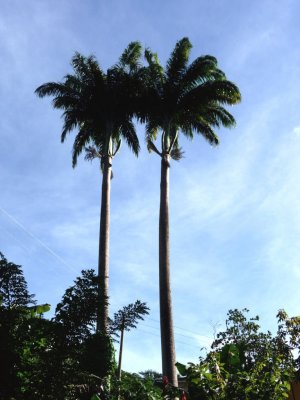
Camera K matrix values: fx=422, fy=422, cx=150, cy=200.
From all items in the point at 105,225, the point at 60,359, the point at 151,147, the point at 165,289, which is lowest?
the point at 60,359

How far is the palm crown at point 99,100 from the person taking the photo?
759 inches

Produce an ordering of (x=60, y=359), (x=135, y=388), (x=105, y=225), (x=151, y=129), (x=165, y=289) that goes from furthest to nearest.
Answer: (x=151, y=129) → (x=105, y=225) → (x=165, y=289) → (x=135, y=388) → (x=60, y=359)

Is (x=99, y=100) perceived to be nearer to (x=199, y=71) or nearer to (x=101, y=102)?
(x=101, y=102)

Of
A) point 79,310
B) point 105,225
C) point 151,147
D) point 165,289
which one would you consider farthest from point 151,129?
point 79,310

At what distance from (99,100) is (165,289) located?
365 inches

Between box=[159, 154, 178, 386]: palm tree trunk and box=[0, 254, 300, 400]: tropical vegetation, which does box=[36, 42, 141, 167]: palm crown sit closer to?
box=[159, 154, 178, 386]: palm tree trunk

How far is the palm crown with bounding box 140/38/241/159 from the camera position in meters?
18.8

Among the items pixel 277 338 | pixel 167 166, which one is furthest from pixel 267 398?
pixel 167 166

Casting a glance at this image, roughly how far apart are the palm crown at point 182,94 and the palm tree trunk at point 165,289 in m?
2.22

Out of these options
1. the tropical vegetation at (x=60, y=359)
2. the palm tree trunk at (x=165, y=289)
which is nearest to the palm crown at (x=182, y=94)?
the palm tree trunk at (x=165, y=289)

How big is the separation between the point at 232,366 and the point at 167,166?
12.7 metres

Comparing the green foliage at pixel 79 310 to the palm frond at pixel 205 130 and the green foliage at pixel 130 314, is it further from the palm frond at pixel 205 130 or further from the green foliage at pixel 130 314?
the palm frond at pixel 205 130

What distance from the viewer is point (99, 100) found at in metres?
19.2

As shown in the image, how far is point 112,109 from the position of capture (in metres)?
19.2
